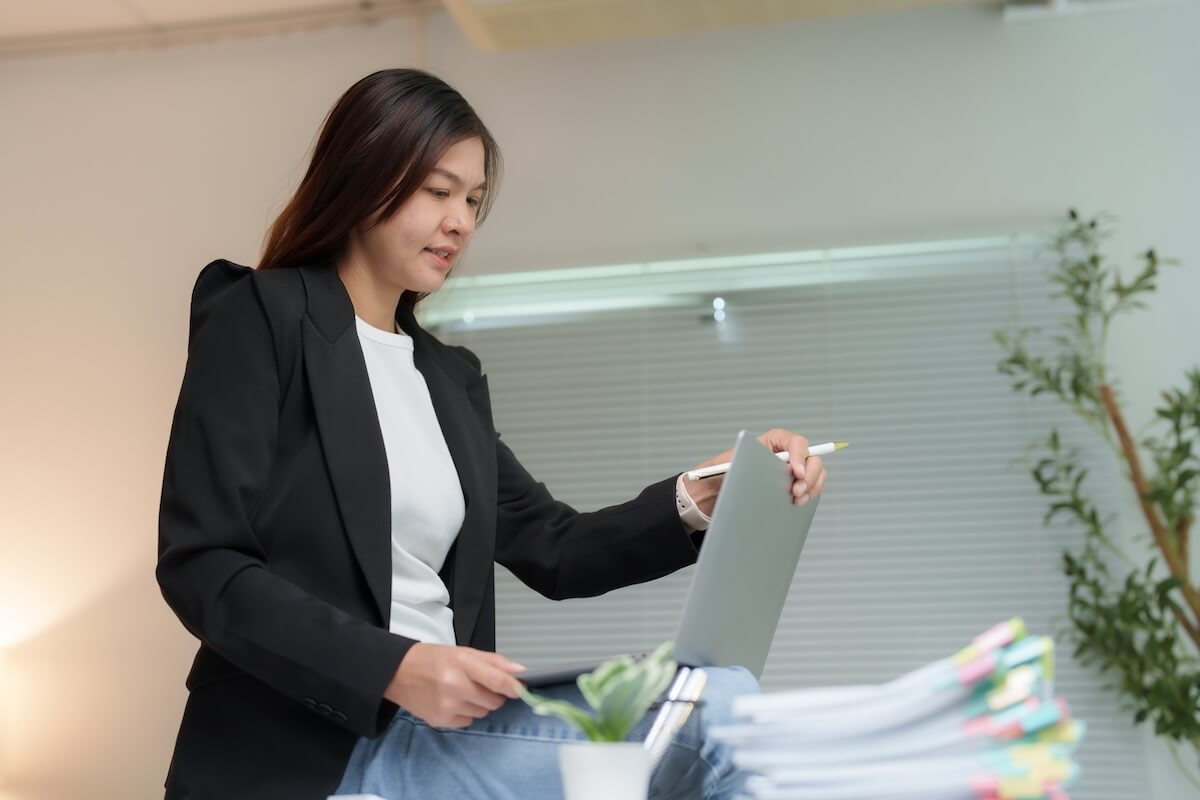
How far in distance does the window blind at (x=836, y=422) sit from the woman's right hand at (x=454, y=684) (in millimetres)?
2458

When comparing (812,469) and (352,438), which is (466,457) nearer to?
(352,438)

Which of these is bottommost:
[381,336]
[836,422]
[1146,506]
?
[381,336]

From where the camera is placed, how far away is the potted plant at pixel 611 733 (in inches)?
34.0

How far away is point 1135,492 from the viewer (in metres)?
3.36

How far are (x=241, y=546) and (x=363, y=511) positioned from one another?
0.16 m

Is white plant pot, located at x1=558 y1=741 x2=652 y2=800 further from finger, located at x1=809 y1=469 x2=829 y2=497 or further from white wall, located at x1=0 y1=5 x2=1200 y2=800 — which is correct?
white wall, located at x1=0 y1=5 x2=1200 y2=800

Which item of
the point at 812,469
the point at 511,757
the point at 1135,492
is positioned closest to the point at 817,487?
the point at 812,469

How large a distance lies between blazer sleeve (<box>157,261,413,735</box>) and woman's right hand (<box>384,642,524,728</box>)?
4 cm

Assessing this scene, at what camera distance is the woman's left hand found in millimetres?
1435

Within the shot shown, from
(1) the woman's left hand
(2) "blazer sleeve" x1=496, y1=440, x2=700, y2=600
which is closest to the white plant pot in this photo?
(1) the woman's left hand

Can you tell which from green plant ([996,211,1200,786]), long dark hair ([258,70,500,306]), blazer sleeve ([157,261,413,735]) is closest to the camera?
blazer sleeve ([157,261,413,735])

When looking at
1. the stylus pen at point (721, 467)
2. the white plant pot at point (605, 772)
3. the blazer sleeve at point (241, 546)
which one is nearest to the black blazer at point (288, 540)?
the blazer sleeve at point (241, 546)

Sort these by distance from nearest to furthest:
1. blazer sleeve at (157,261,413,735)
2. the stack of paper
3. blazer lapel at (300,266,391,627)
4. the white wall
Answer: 1. the stack of paper
2. blazer sleeve at (157,261,413,735)
3. blazer lapel at (300,266,391,627)
4. the white wall

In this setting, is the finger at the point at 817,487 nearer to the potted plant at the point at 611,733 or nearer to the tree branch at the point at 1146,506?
the potted plant at the point at 611,733
